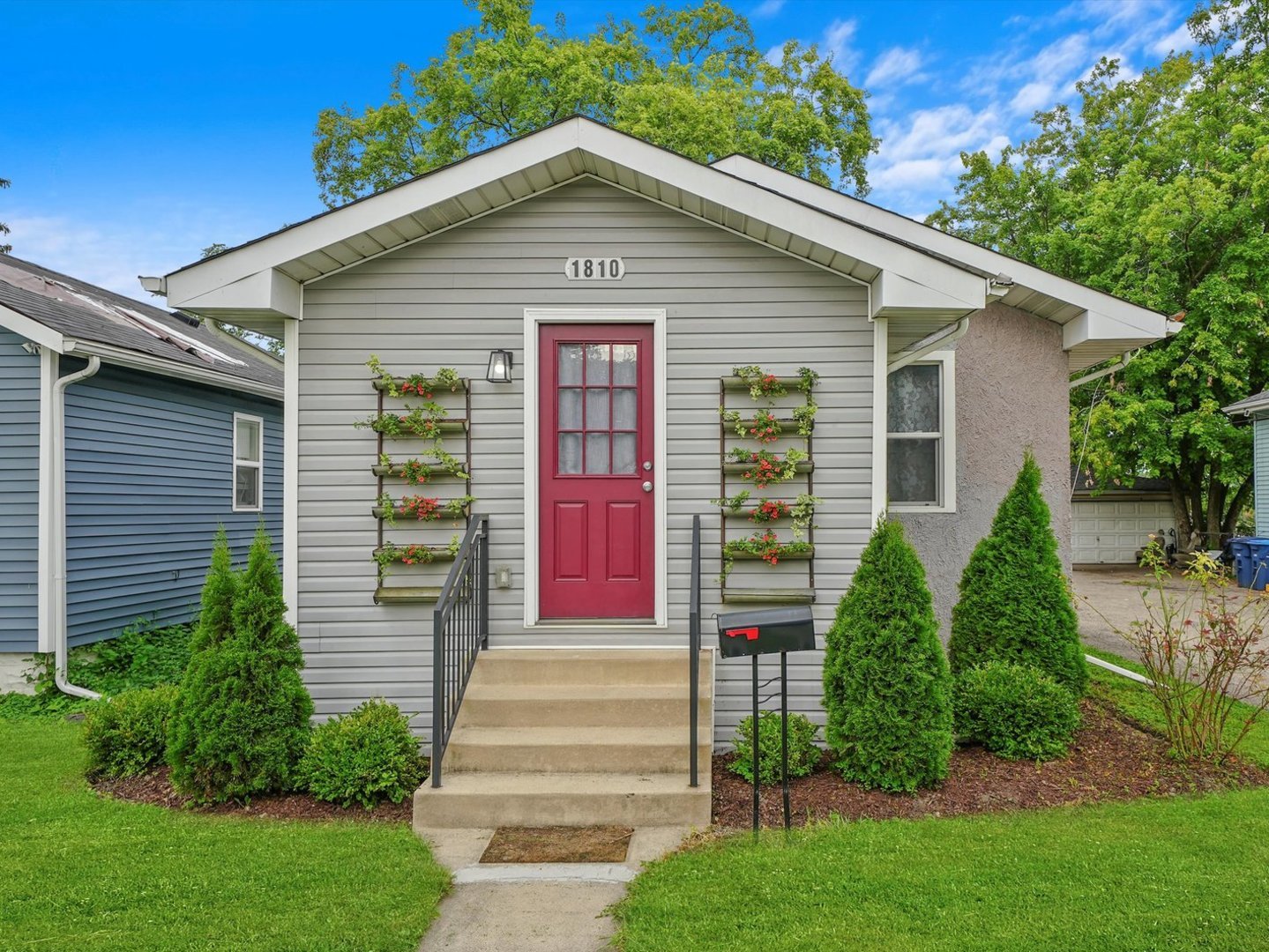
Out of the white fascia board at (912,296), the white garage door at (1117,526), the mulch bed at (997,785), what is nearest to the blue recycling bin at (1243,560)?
the white garage door at (1117,526)

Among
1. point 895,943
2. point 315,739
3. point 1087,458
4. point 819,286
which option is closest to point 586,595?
point 315,739

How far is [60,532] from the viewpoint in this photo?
7059 millimetres

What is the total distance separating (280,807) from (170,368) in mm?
5509

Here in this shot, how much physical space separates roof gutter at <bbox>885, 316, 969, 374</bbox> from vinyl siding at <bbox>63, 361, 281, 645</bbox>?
6986 mm

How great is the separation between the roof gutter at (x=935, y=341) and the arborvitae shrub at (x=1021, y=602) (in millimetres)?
1095

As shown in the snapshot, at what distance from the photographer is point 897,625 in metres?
4.46

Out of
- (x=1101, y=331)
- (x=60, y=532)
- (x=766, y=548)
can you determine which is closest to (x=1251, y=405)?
(x=1101, y=331)

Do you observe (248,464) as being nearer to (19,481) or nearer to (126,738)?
(19,481)

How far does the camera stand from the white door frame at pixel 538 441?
17.3 feet

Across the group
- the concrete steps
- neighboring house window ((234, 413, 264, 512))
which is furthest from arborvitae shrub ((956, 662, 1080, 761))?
neighboring house window ((234, 413, 264, 512))

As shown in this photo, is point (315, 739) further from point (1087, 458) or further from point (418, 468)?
Answer: point (1087, 458)

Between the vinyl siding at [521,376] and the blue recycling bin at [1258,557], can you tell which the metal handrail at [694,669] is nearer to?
the vinyl siding at [521,376]

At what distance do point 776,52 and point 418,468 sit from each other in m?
20.2

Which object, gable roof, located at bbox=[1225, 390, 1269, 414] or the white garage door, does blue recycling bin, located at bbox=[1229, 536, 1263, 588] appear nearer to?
gable roof, located at bbox=[1225, 390, 1269, 414]
